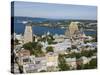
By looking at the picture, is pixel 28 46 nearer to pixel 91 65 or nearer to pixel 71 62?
pixel 71 62

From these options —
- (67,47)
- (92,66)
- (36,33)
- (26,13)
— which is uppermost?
(26,13)

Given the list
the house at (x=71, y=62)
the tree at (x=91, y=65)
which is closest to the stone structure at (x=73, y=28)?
the house at (x=71, y=62)

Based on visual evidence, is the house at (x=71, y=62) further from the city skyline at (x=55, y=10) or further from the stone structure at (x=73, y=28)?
the city skyline at (x=55, y=10)

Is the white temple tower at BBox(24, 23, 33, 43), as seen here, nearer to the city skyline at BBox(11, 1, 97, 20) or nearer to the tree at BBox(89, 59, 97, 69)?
the city skyline at BBox(11, 1, 97, 20)

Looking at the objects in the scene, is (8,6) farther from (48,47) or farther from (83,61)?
(83,61)

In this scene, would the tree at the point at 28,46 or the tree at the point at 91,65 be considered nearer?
the tree at the point at 28,46

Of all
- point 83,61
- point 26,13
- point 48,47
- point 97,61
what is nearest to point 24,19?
point 26,13

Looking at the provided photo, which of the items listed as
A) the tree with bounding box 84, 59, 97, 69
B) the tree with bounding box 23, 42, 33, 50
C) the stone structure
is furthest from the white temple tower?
the tree with bounding box 84, 59, 97, 69

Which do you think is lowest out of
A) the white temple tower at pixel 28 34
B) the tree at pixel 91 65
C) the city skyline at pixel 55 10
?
the tree at pixel 91 65
